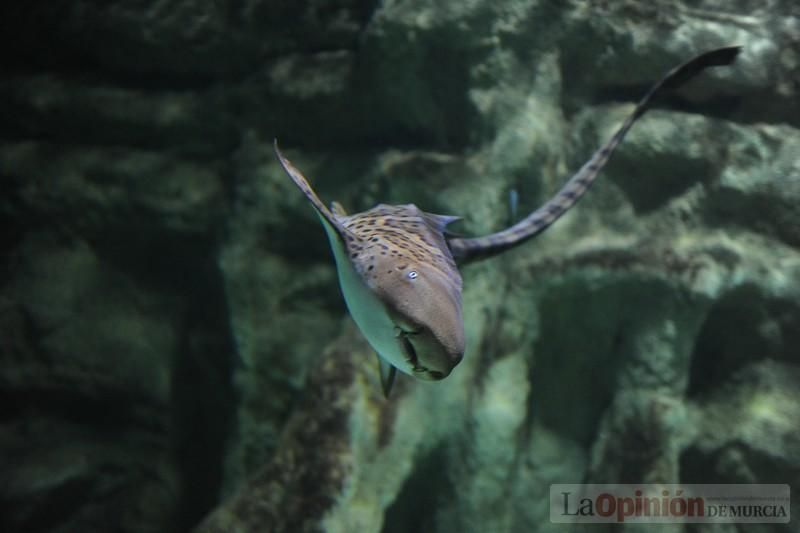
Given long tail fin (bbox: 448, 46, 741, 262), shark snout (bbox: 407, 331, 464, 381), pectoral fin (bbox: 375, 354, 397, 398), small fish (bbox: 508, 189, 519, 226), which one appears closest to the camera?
shark snout (bbox: 407, 331, 464, 381)

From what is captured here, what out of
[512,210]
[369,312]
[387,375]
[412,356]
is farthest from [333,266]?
[412,356]

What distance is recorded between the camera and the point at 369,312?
2.08 m

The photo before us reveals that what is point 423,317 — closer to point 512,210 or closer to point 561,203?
point 561,203

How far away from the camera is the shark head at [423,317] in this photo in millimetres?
1824

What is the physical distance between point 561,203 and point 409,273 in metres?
1.44

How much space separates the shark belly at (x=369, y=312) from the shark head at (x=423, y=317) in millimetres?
30

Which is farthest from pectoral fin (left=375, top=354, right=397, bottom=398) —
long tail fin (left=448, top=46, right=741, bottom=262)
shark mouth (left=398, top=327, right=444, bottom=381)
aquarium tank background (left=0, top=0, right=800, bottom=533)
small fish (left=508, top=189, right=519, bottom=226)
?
small fish (left=508, top=189, right=519, bottom=226)

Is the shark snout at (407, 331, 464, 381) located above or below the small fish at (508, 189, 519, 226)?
above

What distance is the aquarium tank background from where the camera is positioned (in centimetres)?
439

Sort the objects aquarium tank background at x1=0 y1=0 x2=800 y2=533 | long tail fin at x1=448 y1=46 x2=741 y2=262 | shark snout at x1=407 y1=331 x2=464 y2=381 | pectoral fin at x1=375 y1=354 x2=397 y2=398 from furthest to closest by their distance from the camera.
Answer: aquarium tank background at x1=0 y1=0 x2=800 y2=533, long tail fin at x1=448 y1=46 x2=741 y2=262, pectoral fin at x1=375 y1=354 x2=397 y2=398, shark snout at x1=407 y1=331 x2=464 y2=381

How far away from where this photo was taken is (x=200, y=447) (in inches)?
250

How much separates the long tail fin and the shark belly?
67cm

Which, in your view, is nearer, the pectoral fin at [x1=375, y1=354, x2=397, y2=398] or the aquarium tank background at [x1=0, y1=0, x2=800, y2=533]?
the pectoral fin at [x1=375, y1=354, x2=397, y2=398]

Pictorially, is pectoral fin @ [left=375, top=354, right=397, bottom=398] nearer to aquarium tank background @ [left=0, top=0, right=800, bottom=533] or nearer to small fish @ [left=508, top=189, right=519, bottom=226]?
aquarium tank background @ [left=0, top=0, right=800, bottom=533]
